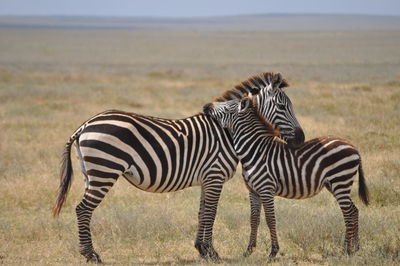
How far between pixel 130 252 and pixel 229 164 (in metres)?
1.47

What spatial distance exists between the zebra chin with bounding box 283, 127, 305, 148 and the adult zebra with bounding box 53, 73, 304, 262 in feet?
0.03

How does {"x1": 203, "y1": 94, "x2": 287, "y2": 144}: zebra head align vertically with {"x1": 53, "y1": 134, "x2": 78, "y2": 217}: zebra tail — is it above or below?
above

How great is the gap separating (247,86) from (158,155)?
1.41m

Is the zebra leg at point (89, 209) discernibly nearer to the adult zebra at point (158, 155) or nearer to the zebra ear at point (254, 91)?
the adult zebra at point (158, 155)

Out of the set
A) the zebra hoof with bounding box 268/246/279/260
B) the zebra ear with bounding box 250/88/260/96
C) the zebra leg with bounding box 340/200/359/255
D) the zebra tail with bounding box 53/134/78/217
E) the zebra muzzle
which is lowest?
the zebra hoof with bounding box 268/246/279/260

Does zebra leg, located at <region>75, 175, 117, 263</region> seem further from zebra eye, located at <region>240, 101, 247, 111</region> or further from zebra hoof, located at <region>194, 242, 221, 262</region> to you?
zebra eye, located at <region>240, 101, 247, 111</region>

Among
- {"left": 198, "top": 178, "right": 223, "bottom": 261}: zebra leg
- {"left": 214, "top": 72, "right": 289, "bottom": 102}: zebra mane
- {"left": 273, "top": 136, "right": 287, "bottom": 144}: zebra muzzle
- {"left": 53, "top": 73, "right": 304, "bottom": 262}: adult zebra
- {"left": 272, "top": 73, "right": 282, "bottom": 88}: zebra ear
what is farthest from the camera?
{"left": 214, "top": 72, "right": 289, "bottom": 102}: zebra mane

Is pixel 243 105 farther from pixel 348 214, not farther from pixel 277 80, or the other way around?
pixel 348 214

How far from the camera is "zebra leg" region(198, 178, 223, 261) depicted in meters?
6.68

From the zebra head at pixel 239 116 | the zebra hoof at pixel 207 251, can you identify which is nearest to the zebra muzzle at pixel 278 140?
the zebra head at pixel 239 116

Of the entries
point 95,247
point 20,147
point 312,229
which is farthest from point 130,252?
point 20,147

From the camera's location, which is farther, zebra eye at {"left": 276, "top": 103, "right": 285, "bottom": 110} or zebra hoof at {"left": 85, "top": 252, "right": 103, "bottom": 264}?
zebra eye at {"left": 276, "top": 103, "right": 285, "bottom": 110}

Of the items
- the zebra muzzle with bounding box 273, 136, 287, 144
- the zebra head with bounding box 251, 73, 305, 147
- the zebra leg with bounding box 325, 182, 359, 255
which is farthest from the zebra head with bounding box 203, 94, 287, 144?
the zebra leg with bounding box 325, 182, 359, 255

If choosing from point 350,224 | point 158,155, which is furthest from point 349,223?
point 158,155
